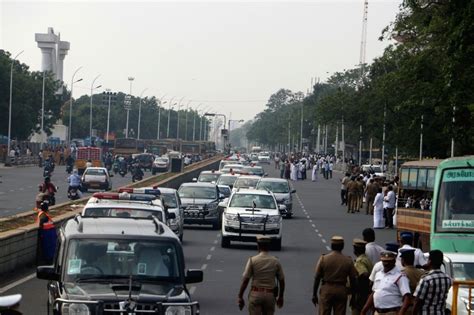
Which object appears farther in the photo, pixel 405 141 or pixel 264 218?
pixel 405 141

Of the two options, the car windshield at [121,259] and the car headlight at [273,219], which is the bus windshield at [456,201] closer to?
the car windshield at [121,259]

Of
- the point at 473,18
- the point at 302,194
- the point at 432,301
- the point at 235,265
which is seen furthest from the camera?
the point at 302,194

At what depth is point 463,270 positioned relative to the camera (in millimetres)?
17422

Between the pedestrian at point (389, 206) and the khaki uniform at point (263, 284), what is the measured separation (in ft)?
96.2

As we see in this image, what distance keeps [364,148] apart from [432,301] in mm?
116840

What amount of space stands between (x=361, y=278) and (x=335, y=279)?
894 mm

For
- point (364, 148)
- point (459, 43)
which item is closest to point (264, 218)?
point (459, 43)

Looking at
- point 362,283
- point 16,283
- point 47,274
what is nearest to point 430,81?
point 16,283

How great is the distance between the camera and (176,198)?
3344cm

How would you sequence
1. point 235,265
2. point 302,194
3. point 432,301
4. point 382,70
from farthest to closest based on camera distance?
point 382,70 → point 302,194 → point 235,265 → point 432,301

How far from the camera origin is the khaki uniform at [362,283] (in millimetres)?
15742

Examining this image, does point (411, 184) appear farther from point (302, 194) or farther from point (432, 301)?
point (302, 194)

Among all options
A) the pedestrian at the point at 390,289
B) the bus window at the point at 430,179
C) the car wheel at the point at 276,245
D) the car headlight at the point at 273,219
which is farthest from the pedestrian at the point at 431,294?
the bus window at the point at 430,179

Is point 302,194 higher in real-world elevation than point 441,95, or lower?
lower
